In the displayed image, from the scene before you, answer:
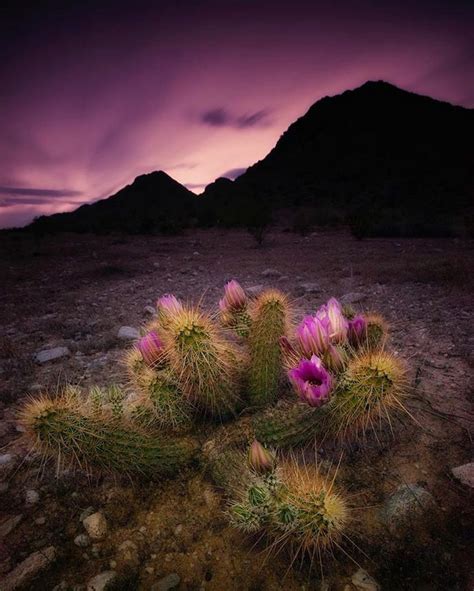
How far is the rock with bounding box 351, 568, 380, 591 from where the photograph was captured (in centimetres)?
136

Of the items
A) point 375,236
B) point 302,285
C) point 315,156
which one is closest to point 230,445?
point 302,285

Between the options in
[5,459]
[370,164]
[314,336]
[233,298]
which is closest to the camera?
[314,336]

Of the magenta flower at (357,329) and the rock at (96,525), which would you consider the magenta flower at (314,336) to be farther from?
the rock at (96,525)

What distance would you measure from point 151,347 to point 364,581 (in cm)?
141

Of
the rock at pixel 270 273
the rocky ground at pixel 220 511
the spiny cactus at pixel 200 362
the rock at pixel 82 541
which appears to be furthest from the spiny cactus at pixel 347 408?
the rock at pixel 270 273

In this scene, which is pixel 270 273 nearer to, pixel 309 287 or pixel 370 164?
pixel 309 287

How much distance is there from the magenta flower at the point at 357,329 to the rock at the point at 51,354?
121 inches

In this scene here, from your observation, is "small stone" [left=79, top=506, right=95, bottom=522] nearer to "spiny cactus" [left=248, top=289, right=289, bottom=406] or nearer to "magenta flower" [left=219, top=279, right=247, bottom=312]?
"spiny cactus" [left=248, top=289, right=289, bottom=406]

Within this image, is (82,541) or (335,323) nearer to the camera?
(82,541)

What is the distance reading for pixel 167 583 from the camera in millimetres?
1439

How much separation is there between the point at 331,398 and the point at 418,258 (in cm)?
787

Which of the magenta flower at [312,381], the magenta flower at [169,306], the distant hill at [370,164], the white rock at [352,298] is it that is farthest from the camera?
the distant hill at [370,164]

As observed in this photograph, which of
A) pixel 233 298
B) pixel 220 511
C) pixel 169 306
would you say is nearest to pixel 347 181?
pixel 233 298

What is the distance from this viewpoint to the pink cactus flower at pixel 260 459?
55.8 inches
